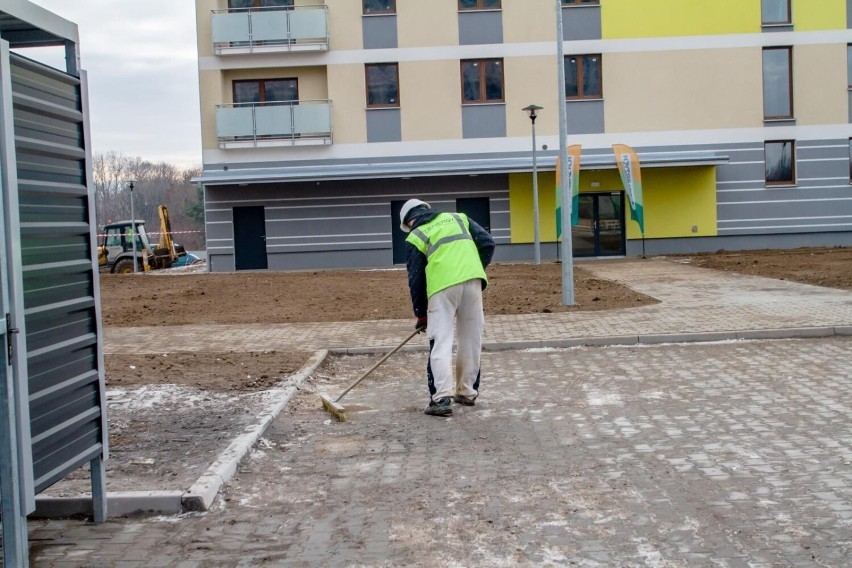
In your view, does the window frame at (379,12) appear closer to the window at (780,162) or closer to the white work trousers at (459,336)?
the window at (780,162)

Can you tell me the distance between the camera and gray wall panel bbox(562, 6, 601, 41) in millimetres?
32531

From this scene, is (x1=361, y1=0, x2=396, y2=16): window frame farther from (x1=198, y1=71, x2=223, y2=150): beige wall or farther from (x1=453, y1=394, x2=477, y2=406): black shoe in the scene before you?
(x1=453, y1=394, x2=477, y2=406): black shoe

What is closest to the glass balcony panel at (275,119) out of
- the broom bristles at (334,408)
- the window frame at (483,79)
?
the window frame at (483,79)

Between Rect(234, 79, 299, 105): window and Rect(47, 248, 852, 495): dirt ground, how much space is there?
798 cm

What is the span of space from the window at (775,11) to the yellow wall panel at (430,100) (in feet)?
35.0

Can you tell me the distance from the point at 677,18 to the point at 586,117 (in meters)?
4.55

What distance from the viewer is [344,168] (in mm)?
32031

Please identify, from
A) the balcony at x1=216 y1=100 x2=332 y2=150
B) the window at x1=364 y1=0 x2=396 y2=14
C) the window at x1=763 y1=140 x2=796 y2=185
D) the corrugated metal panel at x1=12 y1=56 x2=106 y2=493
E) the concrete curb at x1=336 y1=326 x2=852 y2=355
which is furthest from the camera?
the window at x1=763 y1=140 x2=796 y2=185

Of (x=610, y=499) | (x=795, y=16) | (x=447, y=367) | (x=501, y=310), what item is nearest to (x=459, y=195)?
(x=795, y=16)

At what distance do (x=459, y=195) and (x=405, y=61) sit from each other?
483cm

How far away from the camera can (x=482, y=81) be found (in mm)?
32750

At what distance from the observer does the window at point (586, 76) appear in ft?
107

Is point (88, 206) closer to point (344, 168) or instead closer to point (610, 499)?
point (610, 499)

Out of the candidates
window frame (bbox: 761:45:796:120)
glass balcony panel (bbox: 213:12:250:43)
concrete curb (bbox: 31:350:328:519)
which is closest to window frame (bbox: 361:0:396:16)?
glass balcony panel (bbox: 213:12:250:43)
